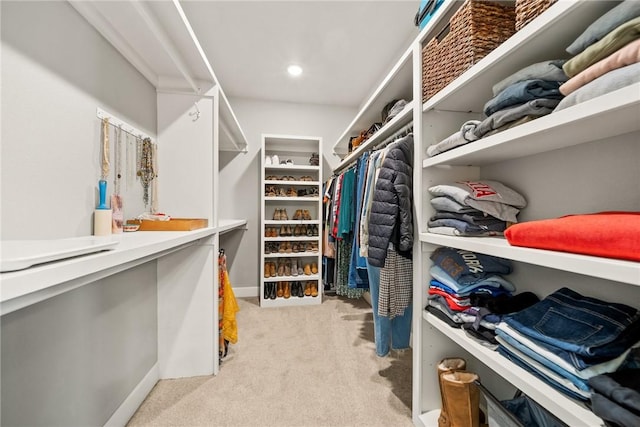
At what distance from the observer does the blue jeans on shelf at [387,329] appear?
141 centimetres

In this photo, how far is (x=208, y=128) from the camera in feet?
5.19

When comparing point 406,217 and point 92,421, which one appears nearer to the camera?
point 92,421

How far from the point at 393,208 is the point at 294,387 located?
1.15 m

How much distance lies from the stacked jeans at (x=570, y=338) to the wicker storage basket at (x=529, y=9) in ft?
2.59

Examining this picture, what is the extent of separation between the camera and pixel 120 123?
1.19m

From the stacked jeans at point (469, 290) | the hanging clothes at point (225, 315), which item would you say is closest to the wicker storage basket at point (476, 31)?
the stacked jeans at point (469, 290)

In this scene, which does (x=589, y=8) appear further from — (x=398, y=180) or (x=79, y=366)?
(x=79, y=366)

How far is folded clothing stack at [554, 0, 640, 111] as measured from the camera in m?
0.49

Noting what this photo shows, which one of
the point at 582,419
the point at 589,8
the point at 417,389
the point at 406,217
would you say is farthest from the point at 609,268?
the point at 417,389

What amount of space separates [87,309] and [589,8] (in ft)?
5.70

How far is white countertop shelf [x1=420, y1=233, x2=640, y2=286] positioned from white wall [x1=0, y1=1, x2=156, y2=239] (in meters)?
1.36

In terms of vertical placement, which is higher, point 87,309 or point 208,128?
point 208,128

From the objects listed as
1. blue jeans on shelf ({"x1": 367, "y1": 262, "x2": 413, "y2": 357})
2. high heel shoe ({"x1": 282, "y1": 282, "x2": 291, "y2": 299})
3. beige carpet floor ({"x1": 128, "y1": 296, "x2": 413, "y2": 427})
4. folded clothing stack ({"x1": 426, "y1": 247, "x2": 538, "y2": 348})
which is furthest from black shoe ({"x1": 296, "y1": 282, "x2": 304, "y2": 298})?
folded clothing stack ({"x1": 426, "y1": 247, "x2": 538, "y2": 348})

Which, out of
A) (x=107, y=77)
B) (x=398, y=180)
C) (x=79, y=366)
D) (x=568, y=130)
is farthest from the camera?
(x=398, y=180)
